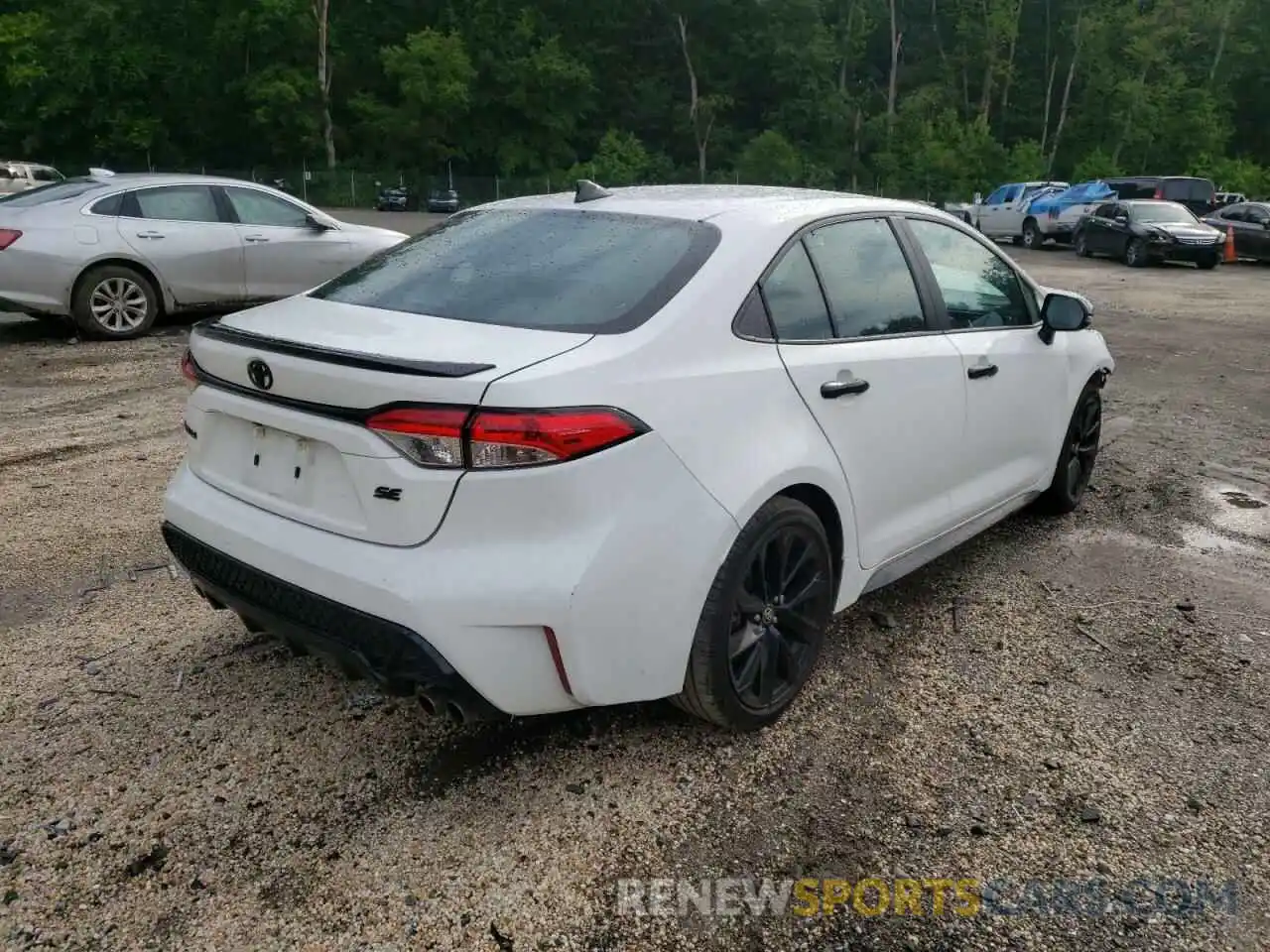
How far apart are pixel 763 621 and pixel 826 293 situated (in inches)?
41.8

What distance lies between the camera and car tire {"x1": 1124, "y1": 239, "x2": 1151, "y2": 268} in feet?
68.6

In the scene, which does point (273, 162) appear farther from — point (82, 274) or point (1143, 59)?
point (82, 274)

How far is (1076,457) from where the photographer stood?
16.5 ft

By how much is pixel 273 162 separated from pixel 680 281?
57239mm

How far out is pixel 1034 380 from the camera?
14.1 feet

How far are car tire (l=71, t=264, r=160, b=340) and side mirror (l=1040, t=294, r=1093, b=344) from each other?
776cm

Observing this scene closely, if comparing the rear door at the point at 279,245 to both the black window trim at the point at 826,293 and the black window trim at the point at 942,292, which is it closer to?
the black window trim at the point at 942,292

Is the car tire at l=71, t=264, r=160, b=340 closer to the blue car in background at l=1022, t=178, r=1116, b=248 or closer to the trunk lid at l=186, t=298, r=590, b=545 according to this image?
the trunk lid at l=186, t=298, r=590, b=545

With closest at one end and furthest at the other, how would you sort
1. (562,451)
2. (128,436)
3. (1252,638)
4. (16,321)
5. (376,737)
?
1. (562,451)
2. (376,737)
3. (1252,638)
4. (128,436)
5. (16,321)

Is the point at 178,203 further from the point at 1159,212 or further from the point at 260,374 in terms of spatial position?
the point at 1159,212

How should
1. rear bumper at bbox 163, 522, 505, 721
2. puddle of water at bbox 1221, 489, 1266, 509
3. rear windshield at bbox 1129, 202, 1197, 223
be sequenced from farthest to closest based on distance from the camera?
rear windshield at bbox 1129, 202, 1197, 223, puddle of water at bbox 1221, 489, 1266, 509, rear bumper at bbox 163, 522, 505, 721

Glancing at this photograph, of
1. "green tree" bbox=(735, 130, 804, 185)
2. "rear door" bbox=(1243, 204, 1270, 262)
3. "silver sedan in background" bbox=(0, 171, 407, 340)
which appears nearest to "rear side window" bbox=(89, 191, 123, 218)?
"silver sedan in background" bbox=(0, 171, 407, 340)

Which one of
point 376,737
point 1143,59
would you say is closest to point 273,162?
point 1143,59

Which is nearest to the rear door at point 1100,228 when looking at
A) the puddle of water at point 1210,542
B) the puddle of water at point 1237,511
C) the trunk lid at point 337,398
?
the puddle of water at point 1237,511
